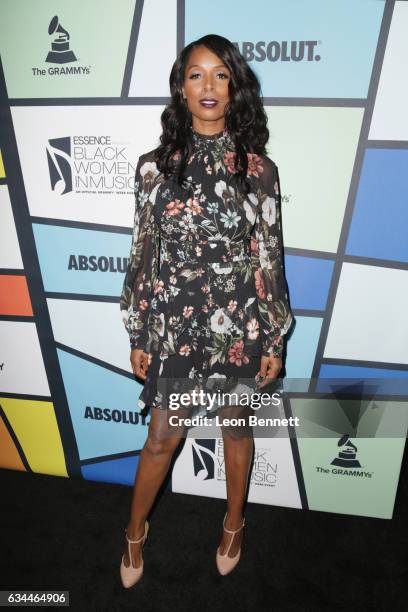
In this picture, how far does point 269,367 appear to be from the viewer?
176cm

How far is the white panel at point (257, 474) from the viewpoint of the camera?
2234 mm

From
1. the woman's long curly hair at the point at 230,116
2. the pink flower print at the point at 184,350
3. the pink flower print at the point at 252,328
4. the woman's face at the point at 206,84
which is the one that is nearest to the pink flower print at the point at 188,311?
the pink flower print at the point at 184,350

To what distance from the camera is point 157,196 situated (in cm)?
159

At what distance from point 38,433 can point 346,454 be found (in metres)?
1.57

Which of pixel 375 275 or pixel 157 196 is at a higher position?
pixel 157 196

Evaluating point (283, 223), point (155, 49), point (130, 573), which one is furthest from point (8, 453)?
point (155, 49)

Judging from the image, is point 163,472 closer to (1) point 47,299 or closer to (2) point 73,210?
(1) point 47,299

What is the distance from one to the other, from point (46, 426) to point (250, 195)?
1.63 m

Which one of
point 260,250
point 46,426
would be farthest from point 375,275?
point 46,426

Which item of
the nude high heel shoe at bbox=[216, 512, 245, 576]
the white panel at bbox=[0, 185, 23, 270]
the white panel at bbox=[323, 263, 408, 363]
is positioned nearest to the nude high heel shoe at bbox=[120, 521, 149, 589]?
the nude high heel shoe at bbox=[216, 512, 245, 576]

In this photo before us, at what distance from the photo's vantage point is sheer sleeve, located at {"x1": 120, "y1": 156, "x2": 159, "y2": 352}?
1621mm

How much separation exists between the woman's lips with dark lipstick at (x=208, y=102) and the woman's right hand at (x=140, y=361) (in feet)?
2.88

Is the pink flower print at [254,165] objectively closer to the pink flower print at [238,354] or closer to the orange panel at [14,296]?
the pink flower print at [238,354]

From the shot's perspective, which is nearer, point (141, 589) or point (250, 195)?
point (250, 195)
